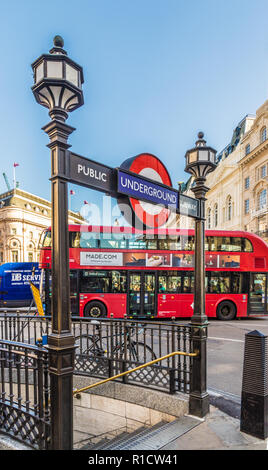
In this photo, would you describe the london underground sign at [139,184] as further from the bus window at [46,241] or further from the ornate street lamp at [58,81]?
the bus window at [46,241]

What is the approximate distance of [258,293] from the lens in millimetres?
13773

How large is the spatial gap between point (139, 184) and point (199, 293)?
6.61 ft

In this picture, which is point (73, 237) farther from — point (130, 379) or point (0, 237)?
point (0, 237)

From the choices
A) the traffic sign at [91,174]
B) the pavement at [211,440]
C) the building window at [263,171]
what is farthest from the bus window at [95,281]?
the building window at [263,171]

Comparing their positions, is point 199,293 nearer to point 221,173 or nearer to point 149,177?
point 149,177

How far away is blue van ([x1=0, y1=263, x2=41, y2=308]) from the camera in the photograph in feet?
59.9

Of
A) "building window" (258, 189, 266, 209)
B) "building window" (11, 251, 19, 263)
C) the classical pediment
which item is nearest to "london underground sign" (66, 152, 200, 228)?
"building window" (258, 189, 266, 209)

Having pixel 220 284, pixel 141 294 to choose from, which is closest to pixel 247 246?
pixel 220 284

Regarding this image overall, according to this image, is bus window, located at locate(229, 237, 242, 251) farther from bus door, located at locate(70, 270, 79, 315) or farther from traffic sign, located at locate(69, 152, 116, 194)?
traffic sign, located at locate(69, 152, 116, 194)

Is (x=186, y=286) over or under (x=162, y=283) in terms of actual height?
under

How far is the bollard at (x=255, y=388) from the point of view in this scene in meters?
3.39

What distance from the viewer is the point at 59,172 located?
2627 millimetres

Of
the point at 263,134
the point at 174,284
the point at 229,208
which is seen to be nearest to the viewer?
the point at 174,284

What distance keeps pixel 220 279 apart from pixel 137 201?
1105 centimetres
